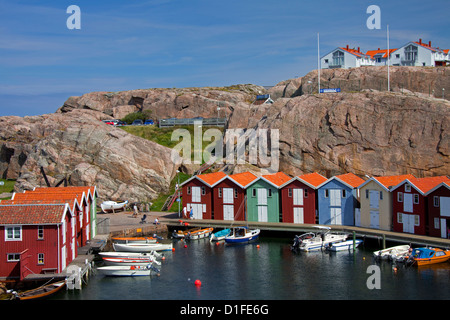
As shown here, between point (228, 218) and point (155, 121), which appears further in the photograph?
point (155, 121)

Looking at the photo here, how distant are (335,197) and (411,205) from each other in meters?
8.55

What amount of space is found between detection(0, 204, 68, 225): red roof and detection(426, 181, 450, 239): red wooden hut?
3343 cm

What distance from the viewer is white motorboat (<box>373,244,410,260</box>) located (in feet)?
150

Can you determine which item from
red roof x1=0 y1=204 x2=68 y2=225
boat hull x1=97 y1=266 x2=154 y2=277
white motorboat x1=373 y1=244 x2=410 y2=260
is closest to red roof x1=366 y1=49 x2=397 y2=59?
white motorboat x1=373 y1=244 x2=410 y2=260

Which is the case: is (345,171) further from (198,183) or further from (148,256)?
(148,256)

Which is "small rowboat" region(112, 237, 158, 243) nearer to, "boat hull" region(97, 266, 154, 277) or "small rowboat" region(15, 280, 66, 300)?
"boat hull" region(97, 266, 154, 277)

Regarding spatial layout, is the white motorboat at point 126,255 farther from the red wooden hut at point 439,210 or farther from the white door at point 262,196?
the red wooden hut at point 439,210

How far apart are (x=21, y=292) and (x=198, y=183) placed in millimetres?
27966

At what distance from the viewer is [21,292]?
37719 mm

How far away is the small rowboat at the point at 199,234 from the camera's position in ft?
184

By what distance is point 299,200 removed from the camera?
57.4m

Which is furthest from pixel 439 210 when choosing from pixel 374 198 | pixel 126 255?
pixel 126 255

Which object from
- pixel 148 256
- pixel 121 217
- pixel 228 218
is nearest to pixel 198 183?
pixel 228 218

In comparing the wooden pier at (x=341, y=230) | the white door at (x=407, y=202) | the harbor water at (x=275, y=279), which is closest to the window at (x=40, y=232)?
the harbor water at (x=275, y=279)
